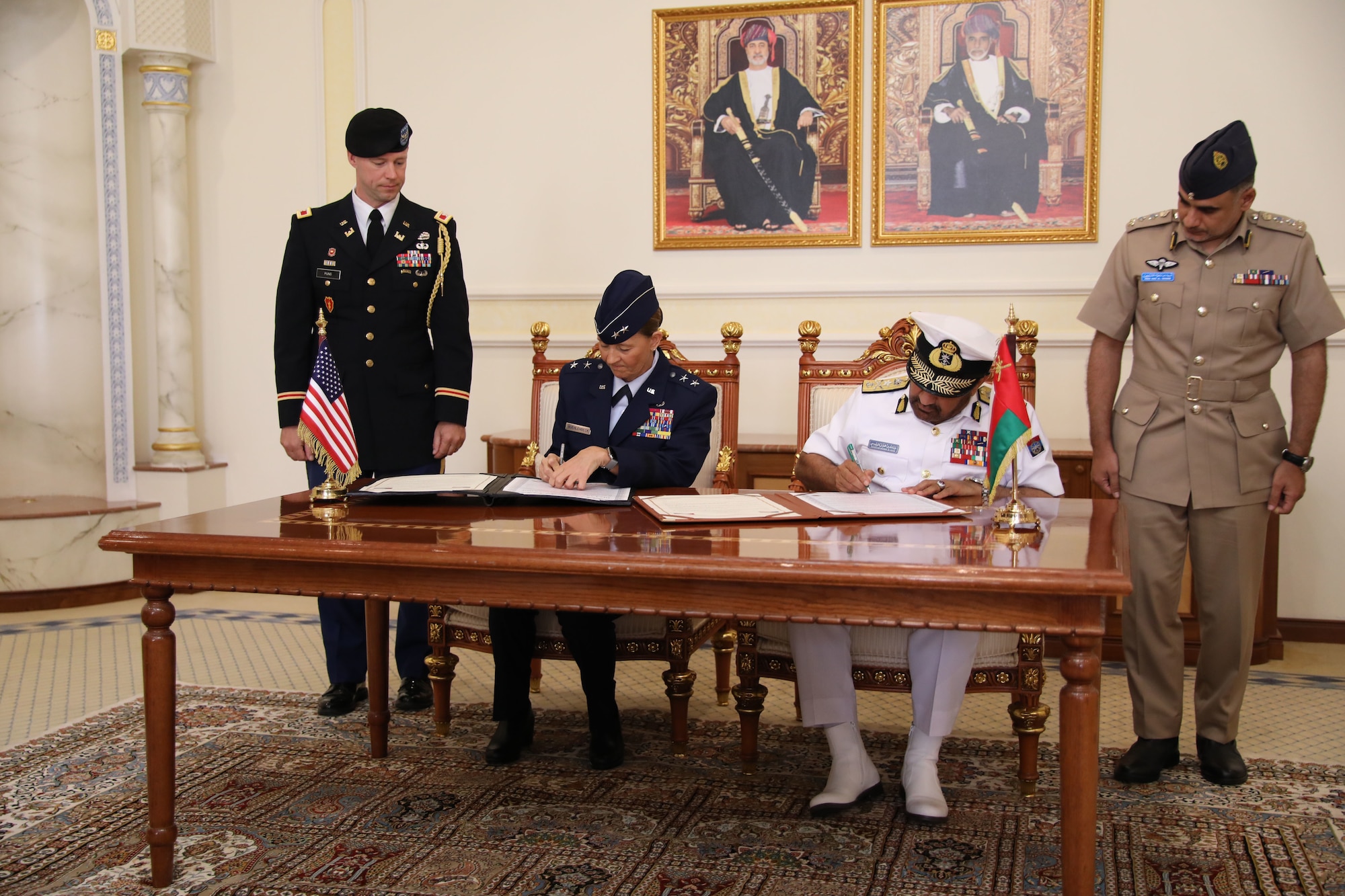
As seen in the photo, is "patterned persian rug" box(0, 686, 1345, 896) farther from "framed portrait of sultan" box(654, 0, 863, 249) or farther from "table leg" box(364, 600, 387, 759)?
"framed portrait of sultan" box(654, 0, 863, 249)

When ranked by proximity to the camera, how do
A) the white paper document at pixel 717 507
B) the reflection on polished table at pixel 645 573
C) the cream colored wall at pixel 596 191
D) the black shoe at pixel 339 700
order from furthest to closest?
the cream colored wall at pixel 596 191
the black shoe at pixel 339 700
the white paper document at pixel 717 507
the reflection on polished table at pixel 645 573

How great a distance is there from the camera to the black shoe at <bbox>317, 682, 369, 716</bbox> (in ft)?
10.8

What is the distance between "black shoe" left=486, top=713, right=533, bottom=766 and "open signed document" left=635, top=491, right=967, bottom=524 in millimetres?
853

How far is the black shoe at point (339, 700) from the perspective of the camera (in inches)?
130

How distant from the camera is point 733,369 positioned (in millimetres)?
3377

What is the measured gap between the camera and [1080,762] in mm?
1754

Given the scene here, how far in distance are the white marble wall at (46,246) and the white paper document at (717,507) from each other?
3955 mm

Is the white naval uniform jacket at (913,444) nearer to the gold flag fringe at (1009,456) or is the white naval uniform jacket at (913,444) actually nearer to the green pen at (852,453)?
the green pen at (852,453)

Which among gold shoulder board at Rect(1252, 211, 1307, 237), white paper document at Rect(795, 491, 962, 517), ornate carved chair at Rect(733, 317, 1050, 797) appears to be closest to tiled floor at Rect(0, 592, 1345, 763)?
ornate carved chair at Rect(733, 317, 1050, 797)

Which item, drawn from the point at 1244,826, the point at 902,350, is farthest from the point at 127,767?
the point at 1244,826

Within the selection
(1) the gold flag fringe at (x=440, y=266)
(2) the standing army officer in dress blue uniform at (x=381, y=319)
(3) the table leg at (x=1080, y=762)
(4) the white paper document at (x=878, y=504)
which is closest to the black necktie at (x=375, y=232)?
(2) the standing army officer in dress blue uniform at (x=381, y=319)

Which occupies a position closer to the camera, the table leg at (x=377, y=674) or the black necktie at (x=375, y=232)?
the table leg at (x=377, y=674)

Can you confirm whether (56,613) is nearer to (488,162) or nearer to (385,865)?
(488,162)

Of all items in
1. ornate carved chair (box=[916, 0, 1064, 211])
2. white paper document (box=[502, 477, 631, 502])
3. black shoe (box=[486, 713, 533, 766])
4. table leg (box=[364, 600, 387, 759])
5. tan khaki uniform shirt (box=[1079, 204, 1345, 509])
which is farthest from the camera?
ornate carved chair (box=[916, 0, 1064, 211])
